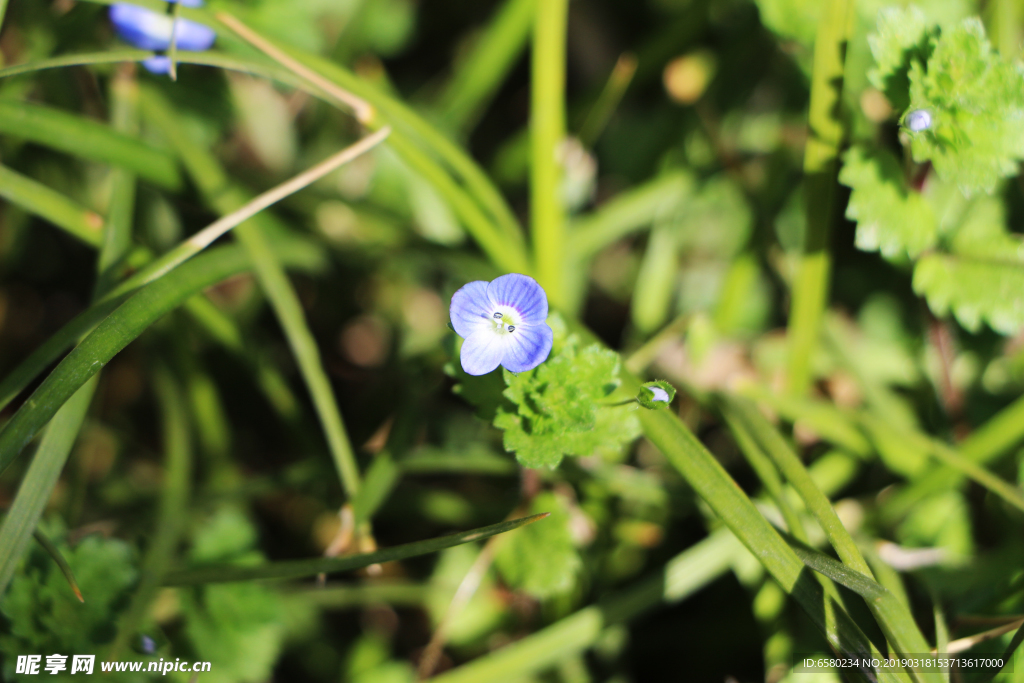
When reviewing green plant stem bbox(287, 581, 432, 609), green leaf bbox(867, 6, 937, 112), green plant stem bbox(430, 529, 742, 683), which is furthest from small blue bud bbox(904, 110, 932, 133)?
green plant stem bbox(287, 581, 432, 609)

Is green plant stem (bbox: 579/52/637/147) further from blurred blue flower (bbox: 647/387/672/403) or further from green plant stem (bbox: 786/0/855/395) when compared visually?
blurred blue flower (bbox: 647/387/672/403)

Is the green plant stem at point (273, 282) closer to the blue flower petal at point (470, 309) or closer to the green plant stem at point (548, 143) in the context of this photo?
the blue flower petal at point (470, 309)

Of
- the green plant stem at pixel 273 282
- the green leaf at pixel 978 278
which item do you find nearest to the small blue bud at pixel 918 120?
the green leaf at pixel 978 278

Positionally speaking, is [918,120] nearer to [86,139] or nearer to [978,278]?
[978,278]

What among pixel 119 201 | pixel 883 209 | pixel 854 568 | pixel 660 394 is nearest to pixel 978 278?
pixel 883 209

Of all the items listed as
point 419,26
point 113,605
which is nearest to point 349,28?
point 419,26

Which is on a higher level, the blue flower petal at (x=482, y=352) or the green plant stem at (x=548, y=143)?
the green plant stem at (x=548, y=143)
